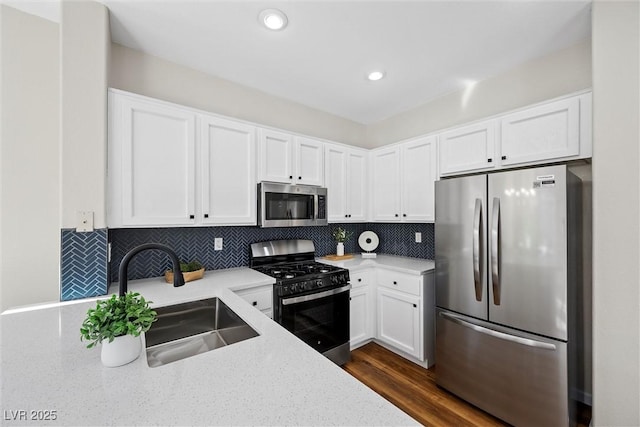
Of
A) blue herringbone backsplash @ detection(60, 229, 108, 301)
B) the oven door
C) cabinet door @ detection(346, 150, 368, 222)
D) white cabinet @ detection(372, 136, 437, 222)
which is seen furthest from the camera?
cabinet door @ detection(346, 150, 368, 222)

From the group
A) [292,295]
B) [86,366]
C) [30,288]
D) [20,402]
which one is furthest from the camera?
[292,295]

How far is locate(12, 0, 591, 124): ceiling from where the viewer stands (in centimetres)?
170

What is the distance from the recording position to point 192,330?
1629 millimetres

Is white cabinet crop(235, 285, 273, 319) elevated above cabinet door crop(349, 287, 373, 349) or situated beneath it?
elevated above

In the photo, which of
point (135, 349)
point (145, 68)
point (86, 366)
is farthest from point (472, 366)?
point (145, 68)

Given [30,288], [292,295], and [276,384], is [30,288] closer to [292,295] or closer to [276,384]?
[292,295]

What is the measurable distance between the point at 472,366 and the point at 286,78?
9.46 feet

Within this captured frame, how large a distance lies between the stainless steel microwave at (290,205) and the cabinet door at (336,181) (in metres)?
0.17

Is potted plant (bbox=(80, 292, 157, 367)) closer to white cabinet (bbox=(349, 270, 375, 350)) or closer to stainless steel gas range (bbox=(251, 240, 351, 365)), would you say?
stainless steel gas range (bbox=(251, 240, 351, 365))

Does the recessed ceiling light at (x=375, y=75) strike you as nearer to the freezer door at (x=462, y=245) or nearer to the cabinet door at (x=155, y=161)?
the freezer door at (x=462, y=245)

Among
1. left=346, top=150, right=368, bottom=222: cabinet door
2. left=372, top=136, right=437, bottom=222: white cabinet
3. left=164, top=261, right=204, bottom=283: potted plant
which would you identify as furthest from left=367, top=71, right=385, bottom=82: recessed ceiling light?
left=164, top=261, right=204, bottom=283: potted plant

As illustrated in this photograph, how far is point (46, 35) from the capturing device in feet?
5.96

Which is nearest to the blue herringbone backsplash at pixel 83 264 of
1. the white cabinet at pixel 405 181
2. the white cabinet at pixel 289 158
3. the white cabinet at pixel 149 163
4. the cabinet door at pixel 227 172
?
the white cabinet at pixel 149 163

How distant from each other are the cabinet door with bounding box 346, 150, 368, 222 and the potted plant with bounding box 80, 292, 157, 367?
8.02 feet
